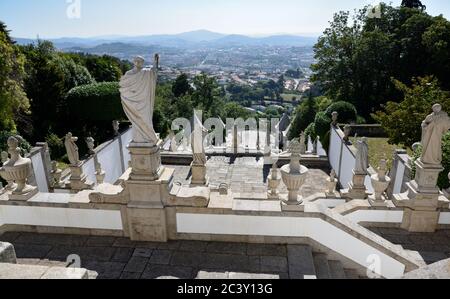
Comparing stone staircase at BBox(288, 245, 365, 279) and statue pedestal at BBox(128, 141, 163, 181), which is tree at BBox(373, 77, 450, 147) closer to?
stone staircase at BBox(288, 245, 365, 279)

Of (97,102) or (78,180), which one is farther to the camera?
(97,102)

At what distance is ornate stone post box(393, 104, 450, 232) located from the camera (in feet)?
21.6

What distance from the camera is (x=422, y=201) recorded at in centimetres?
727

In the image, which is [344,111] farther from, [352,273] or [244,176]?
[352,273]

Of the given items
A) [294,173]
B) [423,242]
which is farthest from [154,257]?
[423,242]

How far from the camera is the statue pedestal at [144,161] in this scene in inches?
229

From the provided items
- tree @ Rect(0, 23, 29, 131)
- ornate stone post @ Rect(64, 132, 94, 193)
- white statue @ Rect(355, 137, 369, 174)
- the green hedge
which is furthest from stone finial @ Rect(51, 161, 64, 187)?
white statue @ Rect(355, 137, 369, 174)

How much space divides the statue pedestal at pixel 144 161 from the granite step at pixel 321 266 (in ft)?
10.9

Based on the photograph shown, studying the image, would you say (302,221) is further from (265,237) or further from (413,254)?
(413,254)

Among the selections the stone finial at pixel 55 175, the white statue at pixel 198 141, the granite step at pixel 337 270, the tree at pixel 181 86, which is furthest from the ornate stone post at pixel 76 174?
the tree at pixel 181 86

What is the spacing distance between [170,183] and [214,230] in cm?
125

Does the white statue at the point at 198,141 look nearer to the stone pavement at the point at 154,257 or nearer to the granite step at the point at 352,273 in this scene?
the stone pavement at the point at 154,257

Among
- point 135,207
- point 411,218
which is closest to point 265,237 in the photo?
point 135,207

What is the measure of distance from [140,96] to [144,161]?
1169 millimetres
